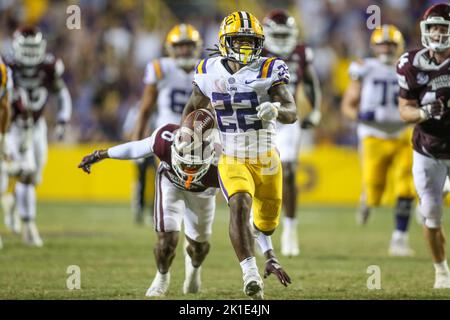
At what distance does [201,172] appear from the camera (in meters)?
5.71

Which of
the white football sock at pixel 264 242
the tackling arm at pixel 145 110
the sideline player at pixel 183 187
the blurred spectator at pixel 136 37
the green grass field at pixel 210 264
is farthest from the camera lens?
the blurred spectator at pixel 136 37

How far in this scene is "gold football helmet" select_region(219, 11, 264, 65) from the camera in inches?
222

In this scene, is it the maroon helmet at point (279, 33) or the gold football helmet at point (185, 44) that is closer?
the gold football helmet at point (185, 44)

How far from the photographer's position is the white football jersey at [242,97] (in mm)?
5625

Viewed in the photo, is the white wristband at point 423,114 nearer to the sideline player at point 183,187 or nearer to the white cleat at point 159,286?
the sideline player at point 183,187

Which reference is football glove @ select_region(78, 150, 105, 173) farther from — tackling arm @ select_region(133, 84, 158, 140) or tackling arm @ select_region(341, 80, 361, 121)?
tackling arm @ select_region(341, 80, 361, 121)

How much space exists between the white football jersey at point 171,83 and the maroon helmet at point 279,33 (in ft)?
2.63

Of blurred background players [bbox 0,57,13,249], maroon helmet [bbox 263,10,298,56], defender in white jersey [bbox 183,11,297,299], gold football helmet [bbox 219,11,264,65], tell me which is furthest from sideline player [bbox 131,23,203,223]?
gold football helmet [bbox 219,11,264,65]

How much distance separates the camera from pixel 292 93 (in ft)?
28.0

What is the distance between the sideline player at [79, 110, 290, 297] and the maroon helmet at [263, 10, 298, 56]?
283 centimetres

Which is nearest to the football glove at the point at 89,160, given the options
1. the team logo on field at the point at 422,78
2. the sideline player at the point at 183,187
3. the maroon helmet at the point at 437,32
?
the sideline player at the point at 183,187
